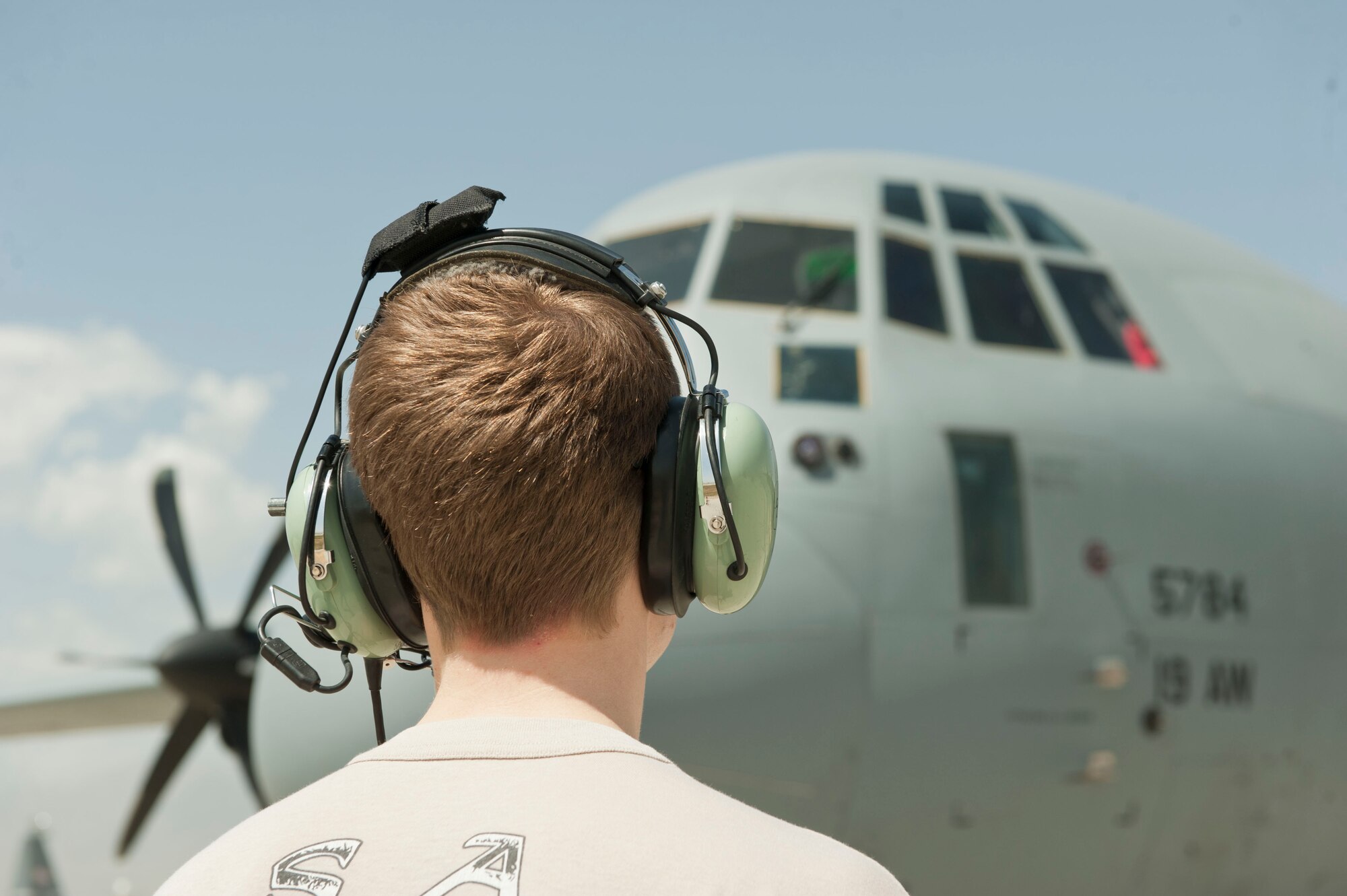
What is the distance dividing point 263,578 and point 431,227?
7.63 meters

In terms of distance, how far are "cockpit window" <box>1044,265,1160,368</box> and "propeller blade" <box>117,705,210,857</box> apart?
6560mm

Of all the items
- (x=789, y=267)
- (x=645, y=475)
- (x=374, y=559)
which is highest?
(x=789, y=267)

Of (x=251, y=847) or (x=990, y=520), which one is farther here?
(x=990, y=520)

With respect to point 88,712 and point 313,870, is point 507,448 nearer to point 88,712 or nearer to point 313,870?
point 313,870

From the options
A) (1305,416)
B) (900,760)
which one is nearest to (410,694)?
(900,760)

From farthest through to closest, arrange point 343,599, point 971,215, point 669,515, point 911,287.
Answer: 1. point 971,215
2. point 911,287
3. point 343,599
4. point 669,515

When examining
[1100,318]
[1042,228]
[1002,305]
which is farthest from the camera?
[1042,228]

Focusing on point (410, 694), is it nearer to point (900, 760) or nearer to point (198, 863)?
point (900, 760)

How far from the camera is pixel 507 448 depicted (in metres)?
1.24

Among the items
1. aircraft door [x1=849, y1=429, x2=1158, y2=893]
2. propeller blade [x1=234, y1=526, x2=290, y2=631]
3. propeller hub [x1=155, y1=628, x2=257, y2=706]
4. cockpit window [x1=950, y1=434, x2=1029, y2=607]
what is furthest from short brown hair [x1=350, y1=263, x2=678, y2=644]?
propeller hub [x1=155, y1=628, x2=257, y2=706]

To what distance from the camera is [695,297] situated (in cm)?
609

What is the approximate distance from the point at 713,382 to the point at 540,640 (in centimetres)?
48

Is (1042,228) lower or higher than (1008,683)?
higher

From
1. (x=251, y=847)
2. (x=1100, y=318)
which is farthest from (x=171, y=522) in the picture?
(x=251, y=847)
